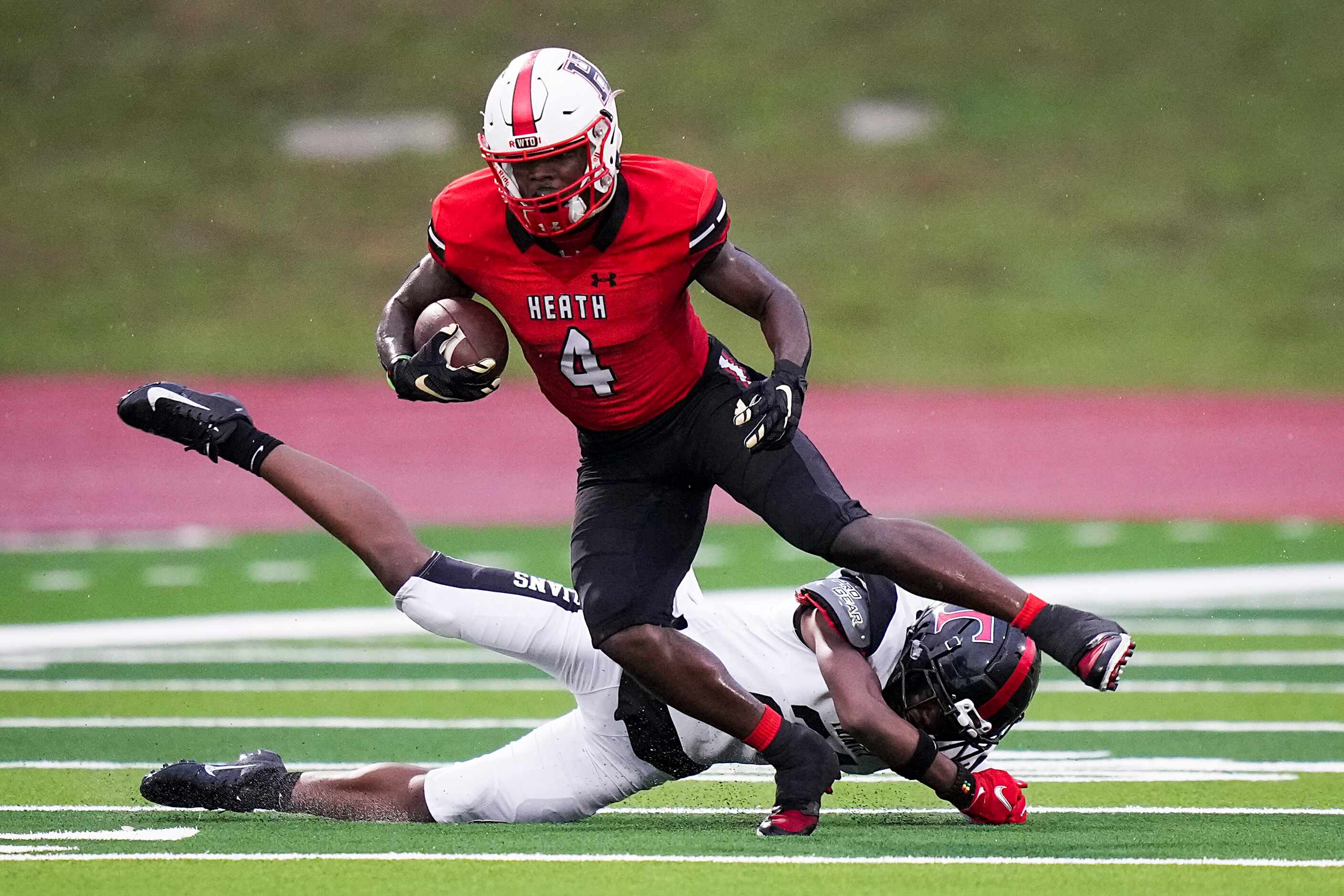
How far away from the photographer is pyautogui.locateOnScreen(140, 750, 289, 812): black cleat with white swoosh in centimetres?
493

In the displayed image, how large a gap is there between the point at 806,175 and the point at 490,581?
67.0 feet

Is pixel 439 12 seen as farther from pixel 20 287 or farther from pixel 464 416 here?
pixel 464 416

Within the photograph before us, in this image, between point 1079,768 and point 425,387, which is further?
point 1079,768

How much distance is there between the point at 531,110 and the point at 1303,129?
2196 centimetres

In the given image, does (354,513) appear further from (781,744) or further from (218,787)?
(781,744)

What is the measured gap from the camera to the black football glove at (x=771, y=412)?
15.0ft

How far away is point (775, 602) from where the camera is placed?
768 centimetres

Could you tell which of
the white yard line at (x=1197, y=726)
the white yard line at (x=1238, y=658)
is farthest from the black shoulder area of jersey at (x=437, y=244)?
the white yard line at (x=1238, y=658)

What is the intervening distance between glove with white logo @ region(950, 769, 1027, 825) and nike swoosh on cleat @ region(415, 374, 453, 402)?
1623 millimetres

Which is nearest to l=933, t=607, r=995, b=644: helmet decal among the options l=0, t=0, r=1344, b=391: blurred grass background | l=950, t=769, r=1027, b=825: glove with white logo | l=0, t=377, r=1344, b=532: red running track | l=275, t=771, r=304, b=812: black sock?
l=950, t=769, r=1027, b=825: glove with white logo

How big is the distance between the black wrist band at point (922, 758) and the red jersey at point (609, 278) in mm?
1122

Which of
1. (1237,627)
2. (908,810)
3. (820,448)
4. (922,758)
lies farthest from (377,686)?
(820,448)

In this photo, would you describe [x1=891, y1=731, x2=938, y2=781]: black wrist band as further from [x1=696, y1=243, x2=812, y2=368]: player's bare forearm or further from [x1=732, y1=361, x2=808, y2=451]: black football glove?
[x1=696, y1=243, x2=812, y2=368]: player's bare forearm

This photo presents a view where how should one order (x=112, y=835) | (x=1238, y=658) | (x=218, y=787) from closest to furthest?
(x=112, y=835) → (x=218, y=787) → (x=1238, y=658)
